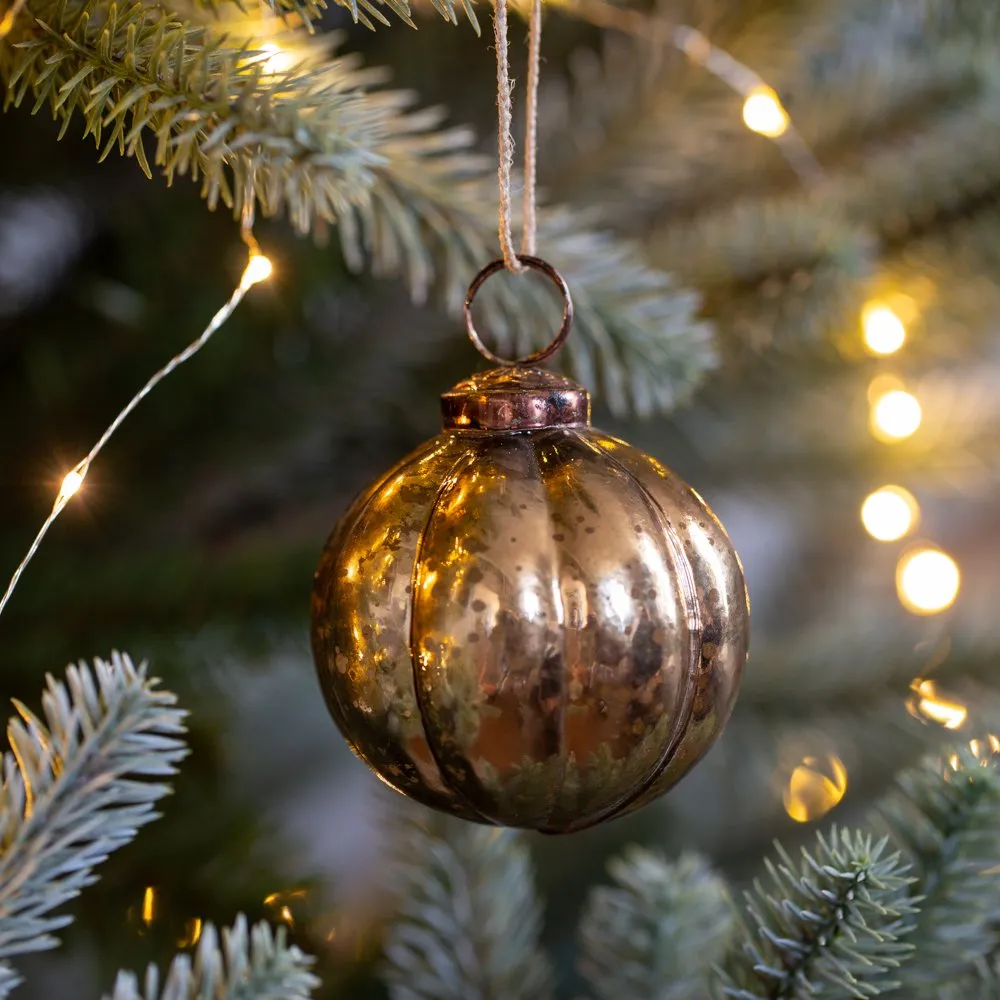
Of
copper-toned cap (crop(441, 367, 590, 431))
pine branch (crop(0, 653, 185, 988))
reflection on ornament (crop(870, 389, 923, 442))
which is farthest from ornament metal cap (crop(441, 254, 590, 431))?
reflection on ornament (crop(870, 389, 923, 442))

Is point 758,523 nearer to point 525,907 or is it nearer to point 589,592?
point 525,907

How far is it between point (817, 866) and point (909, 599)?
48cm

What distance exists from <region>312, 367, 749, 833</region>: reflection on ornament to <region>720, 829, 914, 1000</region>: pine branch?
64 millimetres

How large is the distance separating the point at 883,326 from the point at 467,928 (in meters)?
0.45

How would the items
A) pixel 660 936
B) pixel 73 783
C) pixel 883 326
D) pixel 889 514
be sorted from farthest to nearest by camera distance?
1. pixel 889 514
2. pixel 883 326
3. pixel 660 936
4. pixel 73 783

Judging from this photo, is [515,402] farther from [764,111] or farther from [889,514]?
[889,514]

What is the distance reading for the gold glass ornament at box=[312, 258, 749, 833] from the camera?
0.32m

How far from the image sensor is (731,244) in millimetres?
584

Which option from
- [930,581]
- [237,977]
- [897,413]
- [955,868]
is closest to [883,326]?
[897,413]

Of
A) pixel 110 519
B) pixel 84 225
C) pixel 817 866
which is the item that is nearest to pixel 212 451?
pixel 110 519

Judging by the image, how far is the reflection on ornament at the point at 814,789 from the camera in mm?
786

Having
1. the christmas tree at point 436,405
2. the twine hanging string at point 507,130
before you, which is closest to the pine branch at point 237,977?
the christmas tree at point 436,405

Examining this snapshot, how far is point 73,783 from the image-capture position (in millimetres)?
310

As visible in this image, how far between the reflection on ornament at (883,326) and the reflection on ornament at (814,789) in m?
0.35
